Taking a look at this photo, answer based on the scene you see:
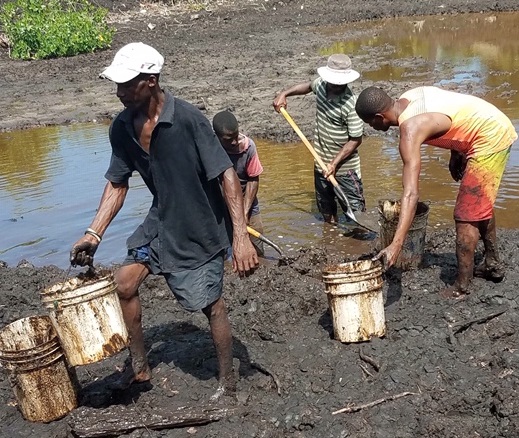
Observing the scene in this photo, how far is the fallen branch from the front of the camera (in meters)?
4.00

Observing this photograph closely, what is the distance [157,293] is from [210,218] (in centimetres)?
213

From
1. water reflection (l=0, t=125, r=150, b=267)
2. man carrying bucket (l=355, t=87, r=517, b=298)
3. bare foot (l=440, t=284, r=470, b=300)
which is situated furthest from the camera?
water reflection (l=0, t=125, r=150, b=267)

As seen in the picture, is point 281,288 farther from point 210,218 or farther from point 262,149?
point 262,149

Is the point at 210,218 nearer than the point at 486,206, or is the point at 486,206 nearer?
the point at 210,218

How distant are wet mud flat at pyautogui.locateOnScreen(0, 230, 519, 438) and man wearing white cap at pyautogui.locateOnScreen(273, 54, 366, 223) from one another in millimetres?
1779

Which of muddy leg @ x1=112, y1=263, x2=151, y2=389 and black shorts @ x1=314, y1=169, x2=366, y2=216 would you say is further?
black shorts @ x1=314, y1=169, x2=366, y2=216

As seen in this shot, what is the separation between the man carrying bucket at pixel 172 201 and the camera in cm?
376

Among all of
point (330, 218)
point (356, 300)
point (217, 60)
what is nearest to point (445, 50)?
point (217, 60)

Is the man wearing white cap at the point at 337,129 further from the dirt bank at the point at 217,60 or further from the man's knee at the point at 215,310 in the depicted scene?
the dirt bank at the point at 217,60

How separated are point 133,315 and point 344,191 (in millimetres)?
3614

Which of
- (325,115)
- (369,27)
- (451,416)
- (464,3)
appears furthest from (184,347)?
(464,3)

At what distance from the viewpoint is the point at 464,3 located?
25531mm

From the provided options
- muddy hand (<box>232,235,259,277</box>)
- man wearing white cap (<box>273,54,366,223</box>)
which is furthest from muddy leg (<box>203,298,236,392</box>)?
man wearing white cap (<box>273,54,366,223</box>)

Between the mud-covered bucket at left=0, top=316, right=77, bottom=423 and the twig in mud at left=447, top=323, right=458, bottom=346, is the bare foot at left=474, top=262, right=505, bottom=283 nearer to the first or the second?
the twig in mud at left=447, top=323, right=458, bottom=346
